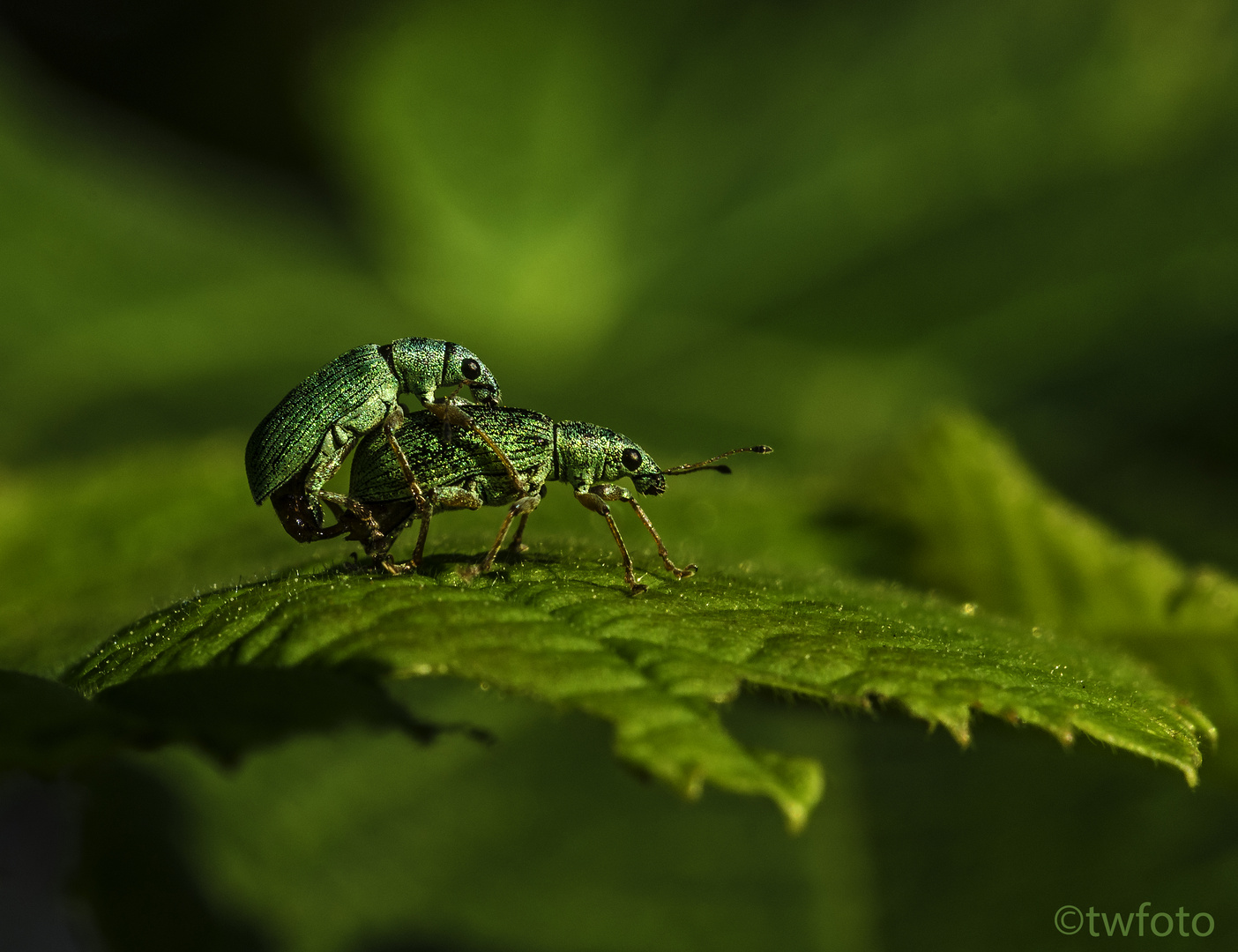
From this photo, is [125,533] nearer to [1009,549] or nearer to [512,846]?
[512,846]

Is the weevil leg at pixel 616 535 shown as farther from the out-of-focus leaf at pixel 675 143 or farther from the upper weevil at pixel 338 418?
the out-of-focus leaf at pixel 675 143

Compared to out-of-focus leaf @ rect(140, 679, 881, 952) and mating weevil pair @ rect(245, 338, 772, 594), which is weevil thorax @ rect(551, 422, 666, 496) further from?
out-of-focus leaf @ rect(140, 679, 881, 952)

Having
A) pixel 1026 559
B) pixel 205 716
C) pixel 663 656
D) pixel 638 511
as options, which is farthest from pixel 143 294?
pixel 663 656

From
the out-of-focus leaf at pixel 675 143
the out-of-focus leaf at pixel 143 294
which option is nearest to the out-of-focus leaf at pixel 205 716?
the out-of-focus leaf at pixel 143 294

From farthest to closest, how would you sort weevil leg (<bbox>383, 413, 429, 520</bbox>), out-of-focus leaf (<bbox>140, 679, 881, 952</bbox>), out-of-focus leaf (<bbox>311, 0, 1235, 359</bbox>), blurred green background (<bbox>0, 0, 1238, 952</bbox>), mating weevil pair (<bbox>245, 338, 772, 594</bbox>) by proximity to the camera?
out-of-focus leaf (<bbox>311, 0, 1235, 359</bbox>)
out-of-focus leaf (<bbox>140, 679, 881, 952</bbox>)
blurred green background (<bbox>0, 0, 1238, 952</bbox>)
mating weevil pair (<bbox>245, 338, 772, 594</bbox>)
weevil leg (<bbox>383, 413, 429, 520</bbox>)

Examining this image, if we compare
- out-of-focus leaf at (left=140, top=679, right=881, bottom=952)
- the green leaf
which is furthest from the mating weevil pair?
out-of-focus leaf at (left=140, top=679, right=881, bottom=952)

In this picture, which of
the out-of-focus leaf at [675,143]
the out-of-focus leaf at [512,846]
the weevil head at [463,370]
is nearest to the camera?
the weevil head at [463,370]
